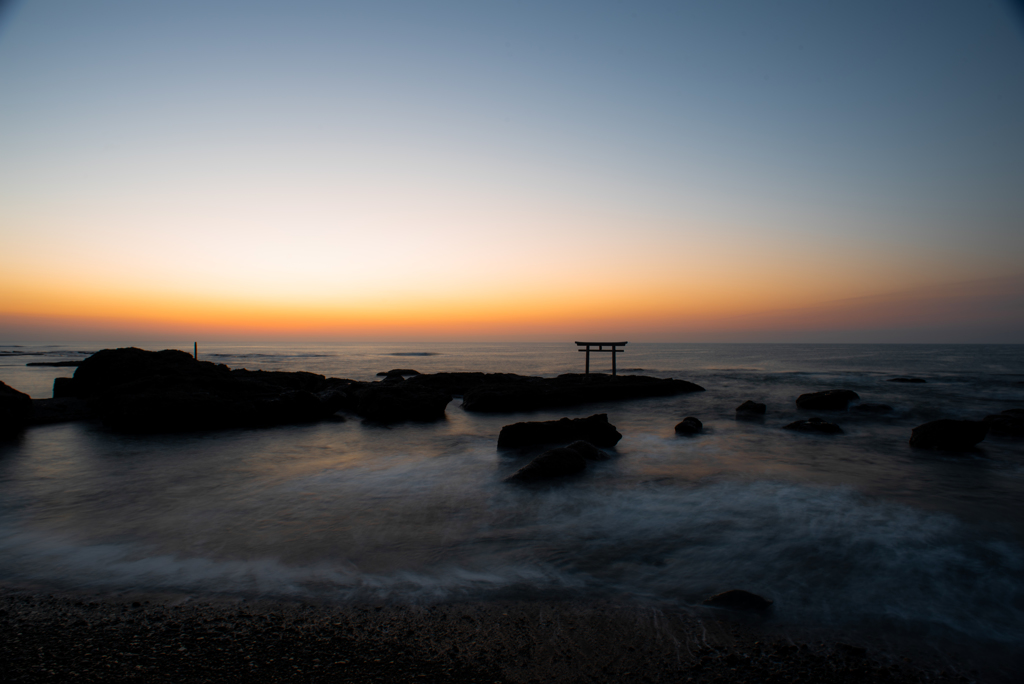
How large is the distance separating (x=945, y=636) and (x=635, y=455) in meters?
6.72

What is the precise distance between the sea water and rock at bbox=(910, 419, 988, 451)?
328mm

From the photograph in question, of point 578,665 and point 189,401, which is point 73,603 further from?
point 189,401

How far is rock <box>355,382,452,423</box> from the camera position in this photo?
50.3 feet

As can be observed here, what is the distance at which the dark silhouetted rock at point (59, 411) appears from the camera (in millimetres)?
13332

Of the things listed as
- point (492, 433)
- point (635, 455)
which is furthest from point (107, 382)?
point (635, 455)

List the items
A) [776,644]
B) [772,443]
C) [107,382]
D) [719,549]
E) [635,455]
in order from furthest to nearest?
[107,382] → [772,443] → [635,455] → [719,549] → [776,644]

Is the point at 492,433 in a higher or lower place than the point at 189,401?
lower

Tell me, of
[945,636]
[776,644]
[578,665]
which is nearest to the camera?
[578,665]

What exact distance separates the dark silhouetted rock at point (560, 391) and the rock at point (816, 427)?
8489 millimetres

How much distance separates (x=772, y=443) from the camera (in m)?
11.7

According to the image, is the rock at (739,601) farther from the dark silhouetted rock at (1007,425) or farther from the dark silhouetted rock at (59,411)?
the dark silhouetted rock at (59,411)

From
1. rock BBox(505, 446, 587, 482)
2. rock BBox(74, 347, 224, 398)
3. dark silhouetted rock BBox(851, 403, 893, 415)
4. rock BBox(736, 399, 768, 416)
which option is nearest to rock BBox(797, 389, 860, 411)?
dark silhouetted rock BBox(851, 403, 893, 415)

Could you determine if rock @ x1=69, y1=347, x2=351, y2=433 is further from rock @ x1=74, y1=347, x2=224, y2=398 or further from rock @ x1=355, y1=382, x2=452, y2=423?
rock @ x1=355, y1=382, x2=452, y2=423

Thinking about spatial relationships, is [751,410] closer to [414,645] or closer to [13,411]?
[414,645]
